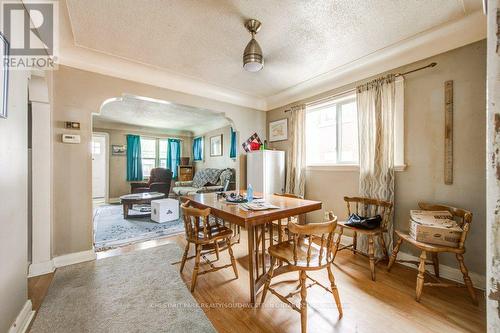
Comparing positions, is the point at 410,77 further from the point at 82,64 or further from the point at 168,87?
the point at 82,64

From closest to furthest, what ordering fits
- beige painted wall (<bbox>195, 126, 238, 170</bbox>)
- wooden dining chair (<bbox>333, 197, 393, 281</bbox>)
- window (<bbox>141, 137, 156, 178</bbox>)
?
wooden dining chair (<bbox>333, 197, 393, 281</bbox>), beige painted wall (<bbox>195, 126, 238, 170</bbox>), window (<bbox>141, 137, 156, 178</bbox>)

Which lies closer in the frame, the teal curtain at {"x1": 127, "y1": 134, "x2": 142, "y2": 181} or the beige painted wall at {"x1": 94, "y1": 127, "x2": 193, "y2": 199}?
the beige painted wall at {"x1": 94, "y1": 127, "x2": 193, "y2": 199}

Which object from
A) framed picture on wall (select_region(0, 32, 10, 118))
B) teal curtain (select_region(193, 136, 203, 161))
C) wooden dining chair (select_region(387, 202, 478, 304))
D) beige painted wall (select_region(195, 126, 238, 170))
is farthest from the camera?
teal curtain (select_region(193, 136, 203, 161))

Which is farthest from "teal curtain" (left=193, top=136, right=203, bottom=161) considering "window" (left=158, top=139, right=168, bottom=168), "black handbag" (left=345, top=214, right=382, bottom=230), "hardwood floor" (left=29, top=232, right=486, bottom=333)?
"black handbag" (left=345, top=214, right=382, bottom=230)

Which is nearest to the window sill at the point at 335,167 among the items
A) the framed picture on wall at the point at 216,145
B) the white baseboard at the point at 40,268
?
the framed picture on wall at the point at 216,145

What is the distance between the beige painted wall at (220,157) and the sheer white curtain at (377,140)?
3147 mm

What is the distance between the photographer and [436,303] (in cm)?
166

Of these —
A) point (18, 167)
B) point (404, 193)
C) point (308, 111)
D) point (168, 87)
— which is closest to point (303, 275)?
point (404, 193)

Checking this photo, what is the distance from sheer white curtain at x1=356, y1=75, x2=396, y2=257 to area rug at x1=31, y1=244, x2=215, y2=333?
219 cm

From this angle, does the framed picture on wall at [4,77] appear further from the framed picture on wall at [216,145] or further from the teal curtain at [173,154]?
the teal curtain at [173,154]

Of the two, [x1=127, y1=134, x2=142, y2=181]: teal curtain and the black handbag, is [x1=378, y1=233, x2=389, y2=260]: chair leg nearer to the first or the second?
the black handbag

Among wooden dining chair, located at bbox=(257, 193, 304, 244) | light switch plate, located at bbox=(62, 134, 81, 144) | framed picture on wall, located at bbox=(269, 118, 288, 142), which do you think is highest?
framed picture on wall, located at bbox=(269, 118, 288, 142)

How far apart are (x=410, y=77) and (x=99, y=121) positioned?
7096 millimetres

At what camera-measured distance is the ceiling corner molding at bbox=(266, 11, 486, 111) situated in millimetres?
1877
